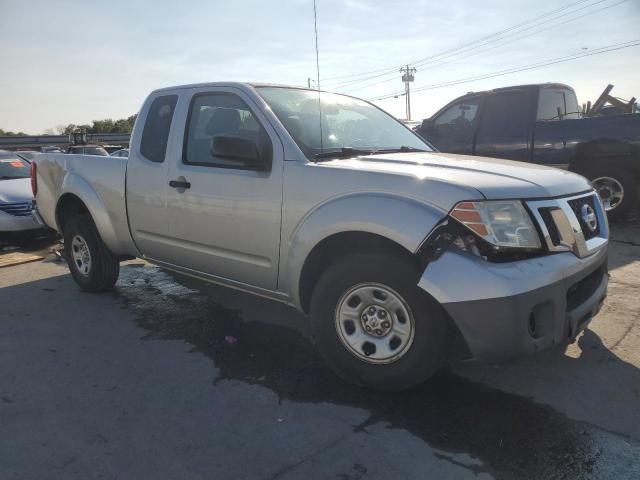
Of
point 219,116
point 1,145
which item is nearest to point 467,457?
point 219,116

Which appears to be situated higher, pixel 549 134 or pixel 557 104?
pixel 557 104

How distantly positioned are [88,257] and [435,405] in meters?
3.72

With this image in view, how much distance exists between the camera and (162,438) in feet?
8.35

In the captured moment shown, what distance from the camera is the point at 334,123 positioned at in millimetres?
3709

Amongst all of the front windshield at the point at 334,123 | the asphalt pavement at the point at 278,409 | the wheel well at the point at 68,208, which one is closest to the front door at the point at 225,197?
the front windshield at the point at 334,123

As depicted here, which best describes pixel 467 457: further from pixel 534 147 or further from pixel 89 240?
pixel 534 147

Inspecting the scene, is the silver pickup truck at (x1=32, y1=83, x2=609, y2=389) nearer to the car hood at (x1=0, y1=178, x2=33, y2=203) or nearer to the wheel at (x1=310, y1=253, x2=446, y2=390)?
the wheel at (x1=310, y1=253, x2=446, y2=390)

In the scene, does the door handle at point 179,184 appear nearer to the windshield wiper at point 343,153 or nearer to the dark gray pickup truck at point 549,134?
the windshield wiper at point 343,153

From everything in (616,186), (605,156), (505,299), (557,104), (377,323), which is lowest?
(377,323)

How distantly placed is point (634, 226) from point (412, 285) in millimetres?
6282

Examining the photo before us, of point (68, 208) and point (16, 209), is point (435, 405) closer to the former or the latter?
point (68, 208)

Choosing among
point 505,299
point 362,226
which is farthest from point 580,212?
point 362,226

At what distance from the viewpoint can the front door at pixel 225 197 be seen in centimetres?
327

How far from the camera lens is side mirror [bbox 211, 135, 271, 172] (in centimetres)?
314
